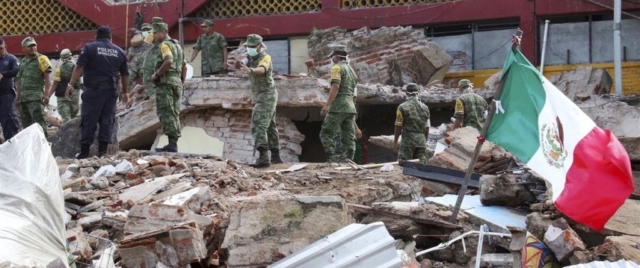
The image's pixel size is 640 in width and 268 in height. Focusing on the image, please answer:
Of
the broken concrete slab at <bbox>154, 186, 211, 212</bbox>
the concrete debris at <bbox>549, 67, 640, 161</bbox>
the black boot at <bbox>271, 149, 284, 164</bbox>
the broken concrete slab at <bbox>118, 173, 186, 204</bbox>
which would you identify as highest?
the concrete debris at <bbox>549, 67, 640, 161</bbox>

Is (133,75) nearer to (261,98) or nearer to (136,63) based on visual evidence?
(136,63)

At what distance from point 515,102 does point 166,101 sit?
5.39m

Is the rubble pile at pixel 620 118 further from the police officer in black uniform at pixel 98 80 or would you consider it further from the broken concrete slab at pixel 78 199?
the police officer in black uniform at pixel 98 80

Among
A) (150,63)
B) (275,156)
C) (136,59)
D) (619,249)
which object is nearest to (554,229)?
(619,249)

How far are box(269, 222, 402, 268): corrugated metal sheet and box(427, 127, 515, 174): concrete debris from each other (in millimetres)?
4315

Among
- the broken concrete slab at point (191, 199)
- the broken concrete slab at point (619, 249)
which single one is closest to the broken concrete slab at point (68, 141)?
the broken concrete slab at point (191, 199)

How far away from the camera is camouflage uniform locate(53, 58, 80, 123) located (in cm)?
1495

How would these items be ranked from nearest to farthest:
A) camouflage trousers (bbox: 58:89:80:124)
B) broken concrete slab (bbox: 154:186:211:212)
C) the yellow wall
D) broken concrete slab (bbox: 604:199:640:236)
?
broken concrete slab (bbox: 604:199:640:236)
broken concrete slab (bbox: 154:186:211:212)
camouflage trousers (bbox: 58:89:80:124)
the yellow wall

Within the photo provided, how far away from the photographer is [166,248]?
628 centimetres

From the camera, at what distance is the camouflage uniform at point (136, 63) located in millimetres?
16781

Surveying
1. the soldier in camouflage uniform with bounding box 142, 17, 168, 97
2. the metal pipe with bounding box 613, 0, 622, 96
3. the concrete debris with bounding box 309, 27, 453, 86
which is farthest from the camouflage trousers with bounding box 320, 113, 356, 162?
the metal pipe with bounding box 613, 0, 622, 96

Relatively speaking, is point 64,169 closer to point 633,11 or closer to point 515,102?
point 515,102

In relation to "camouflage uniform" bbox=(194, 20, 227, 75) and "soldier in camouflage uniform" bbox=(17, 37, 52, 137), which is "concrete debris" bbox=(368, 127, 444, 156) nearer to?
"camouflage uniform" bbox=(194, 20, 227, 75)

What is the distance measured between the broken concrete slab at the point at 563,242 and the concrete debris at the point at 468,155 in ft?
11.9
